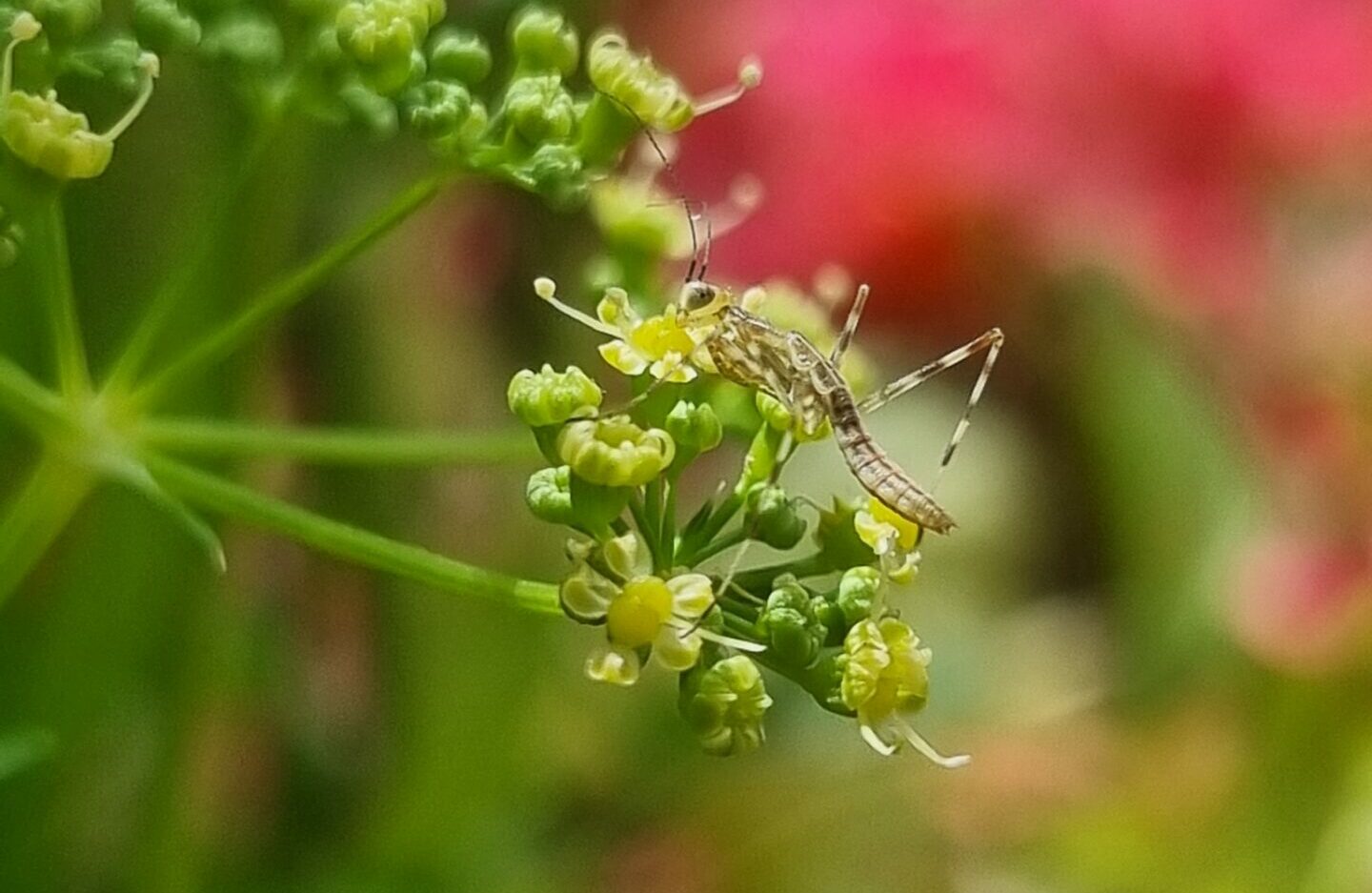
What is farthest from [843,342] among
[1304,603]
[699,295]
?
[1304,603]

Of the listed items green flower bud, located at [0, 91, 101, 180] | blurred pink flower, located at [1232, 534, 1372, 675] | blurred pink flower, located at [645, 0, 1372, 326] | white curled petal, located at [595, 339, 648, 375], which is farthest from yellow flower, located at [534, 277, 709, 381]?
blurred pink flower, located at [645, 0, 1372, 326]

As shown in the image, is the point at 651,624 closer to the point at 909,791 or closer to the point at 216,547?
the point at 216,547

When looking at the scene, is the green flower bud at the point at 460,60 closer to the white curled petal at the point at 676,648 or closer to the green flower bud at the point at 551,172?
the green flower bud at the point at 551,172

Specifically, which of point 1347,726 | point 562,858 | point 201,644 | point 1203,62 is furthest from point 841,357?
point 1203,62

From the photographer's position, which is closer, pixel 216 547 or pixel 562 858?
pixel 216 547

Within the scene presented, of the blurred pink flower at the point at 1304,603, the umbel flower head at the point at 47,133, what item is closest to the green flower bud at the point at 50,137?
the umbel flower head at the point at 47,133

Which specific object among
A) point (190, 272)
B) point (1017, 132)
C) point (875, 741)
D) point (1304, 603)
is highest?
point (1017, 132)

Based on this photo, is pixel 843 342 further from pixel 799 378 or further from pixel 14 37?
pixel 14 37
